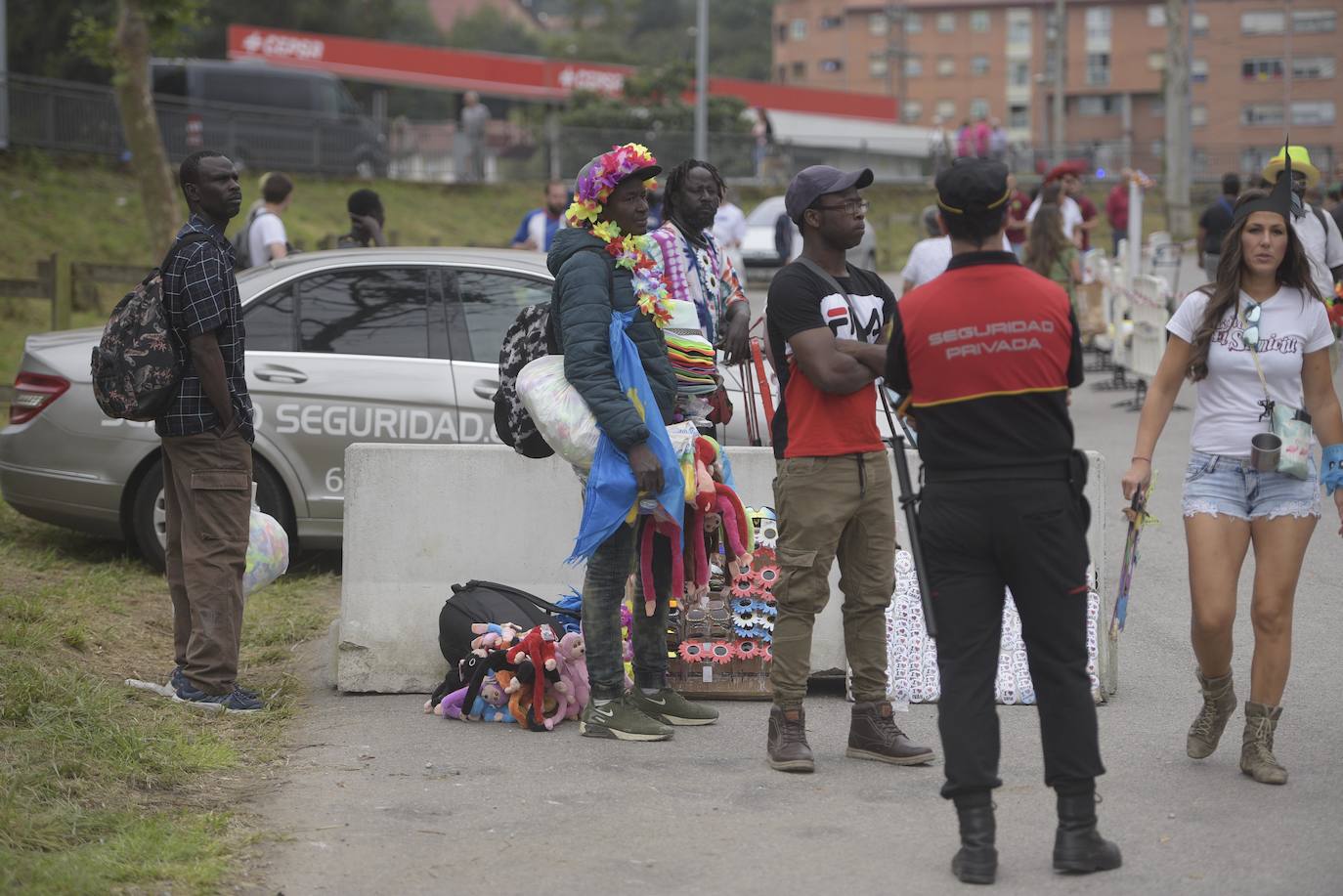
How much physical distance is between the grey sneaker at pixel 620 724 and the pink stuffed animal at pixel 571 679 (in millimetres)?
159

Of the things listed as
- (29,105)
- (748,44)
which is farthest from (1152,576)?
(748,44)

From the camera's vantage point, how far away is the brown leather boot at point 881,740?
5453 mm

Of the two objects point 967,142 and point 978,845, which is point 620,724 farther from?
point 967,142

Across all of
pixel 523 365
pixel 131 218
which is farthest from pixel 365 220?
pixel 131 218

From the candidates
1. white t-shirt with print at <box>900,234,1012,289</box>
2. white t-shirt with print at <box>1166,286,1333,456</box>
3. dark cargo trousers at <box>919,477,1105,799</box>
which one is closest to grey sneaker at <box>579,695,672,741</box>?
dark cargo trousers at <box>919,477,1105,799</box>

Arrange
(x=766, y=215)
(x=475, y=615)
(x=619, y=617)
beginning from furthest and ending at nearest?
(x=766, y=215), (x=475, y=615), (x=619, y=617)

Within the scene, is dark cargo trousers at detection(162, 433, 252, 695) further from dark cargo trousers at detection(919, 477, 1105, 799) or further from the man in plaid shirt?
dark cargo trousers at detection(919, 477, 1105, 799)

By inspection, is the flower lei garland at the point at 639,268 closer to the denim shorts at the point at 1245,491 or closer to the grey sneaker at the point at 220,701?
the denim shorts at the point at 1245,491

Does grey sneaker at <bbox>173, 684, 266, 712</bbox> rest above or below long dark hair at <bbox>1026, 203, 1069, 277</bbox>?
below

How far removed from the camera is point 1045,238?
13734 millimetres

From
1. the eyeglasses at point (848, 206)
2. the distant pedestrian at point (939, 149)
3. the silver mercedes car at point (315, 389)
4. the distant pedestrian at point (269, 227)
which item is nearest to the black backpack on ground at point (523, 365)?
the eyeglasses at point (848, 206)

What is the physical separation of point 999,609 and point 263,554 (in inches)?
129

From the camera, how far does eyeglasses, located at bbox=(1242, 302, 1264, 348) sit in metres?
5.20

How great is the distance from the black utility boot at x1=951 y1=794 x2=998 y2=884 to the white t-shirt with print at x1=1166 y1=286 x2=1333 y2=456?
1606mm
